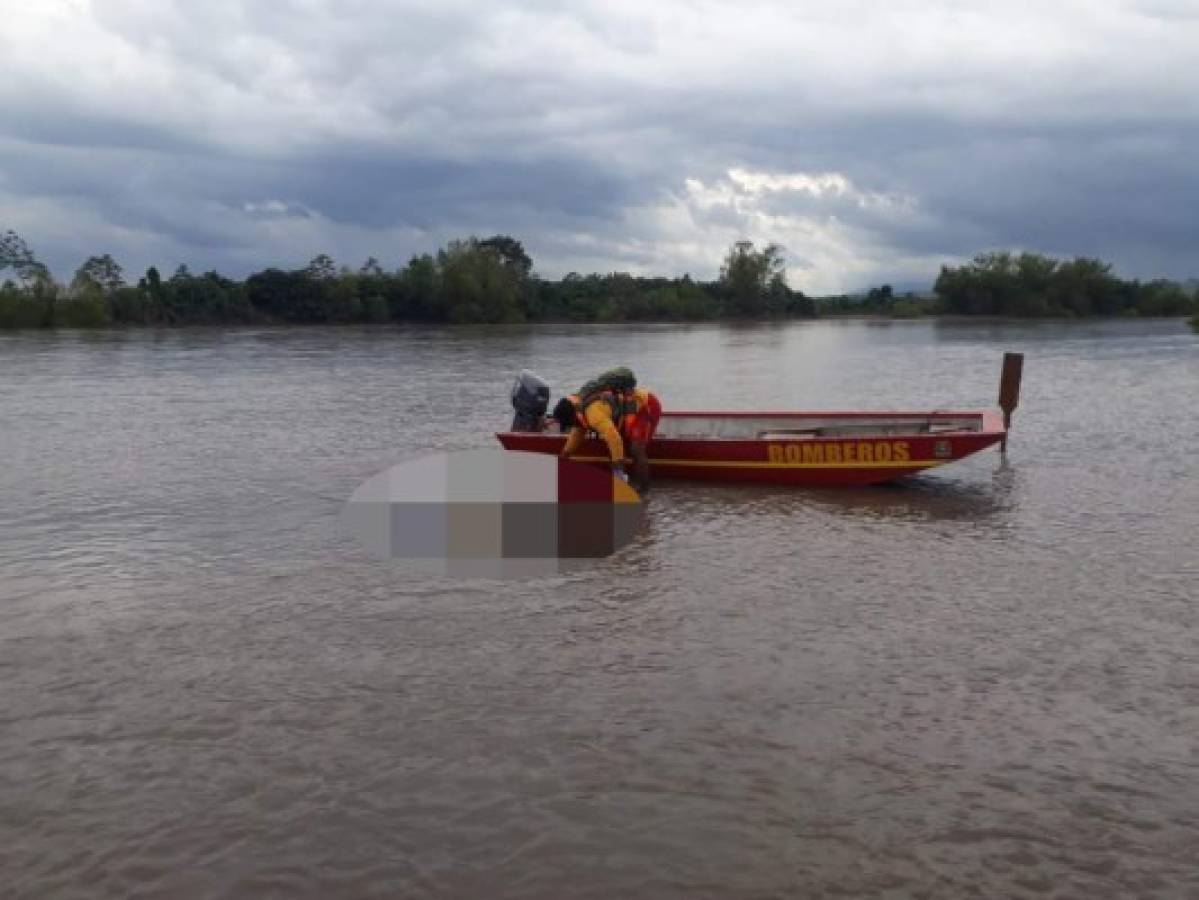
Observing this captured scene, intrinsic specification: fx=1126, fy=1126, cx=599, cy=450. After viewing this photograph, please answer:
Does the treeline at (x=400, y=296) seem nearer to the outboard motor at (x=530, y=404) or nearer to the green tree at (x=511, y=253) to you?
the green tree at (x=511, y=253)

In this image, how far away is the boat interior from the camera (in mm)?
16531

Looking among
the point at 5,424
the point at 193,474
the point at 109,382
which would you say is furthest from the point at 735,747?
the point at 109,382

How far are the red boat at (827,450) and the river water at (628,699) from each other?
1.28 ft

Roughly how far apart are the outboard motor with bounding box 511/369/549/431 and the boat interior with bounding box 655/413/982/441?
6.10 feet

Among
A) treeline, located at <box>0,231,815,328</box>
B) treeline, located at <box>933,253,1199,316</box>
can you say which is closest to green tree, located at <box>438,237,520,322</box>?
treeline, located at <box>0,231,815,328</box>

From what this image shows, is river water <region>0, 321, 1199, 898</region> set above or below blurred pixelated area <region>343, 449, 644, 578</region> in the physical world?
below

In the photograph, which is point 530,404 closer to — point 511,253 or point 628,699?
point 628,699

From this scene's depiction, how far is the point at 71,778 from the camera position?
260 inches

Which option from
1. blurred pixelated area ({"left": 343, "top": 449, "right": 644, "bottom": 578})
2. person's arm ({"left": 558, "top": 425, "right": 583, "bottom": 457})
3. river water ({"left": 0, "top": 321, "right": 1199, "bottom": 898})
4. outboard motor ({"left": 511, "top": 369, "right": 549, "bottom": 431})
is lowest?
river water ({"left": 0, "top": 321, "right": 1199, "bottom": 898})

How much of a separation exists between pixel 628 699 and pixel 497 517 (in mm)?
4176

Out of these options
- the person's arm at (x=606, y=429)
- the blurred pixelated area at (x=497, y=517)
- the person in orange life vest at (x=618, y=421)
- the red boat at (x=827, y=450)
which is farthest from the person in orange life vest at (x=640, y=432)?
the blurred pixelated area at (x=497, y=517)

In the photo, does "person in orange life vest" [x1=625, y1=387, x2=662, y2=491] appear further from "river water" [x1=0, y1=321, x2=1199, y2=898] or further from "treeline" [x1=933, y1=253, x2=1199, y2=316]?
"treeline" [x1=933, y1=253, x2=1199, y2=316]

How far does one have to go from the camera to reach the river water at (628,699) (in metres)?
5.65

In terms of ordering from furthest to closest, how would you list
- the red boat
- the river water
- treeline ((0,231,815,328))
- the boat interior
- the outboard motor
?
treeline ((0,231,815,328)) < the outboard motor < the boat interior < the red boat < the river water
